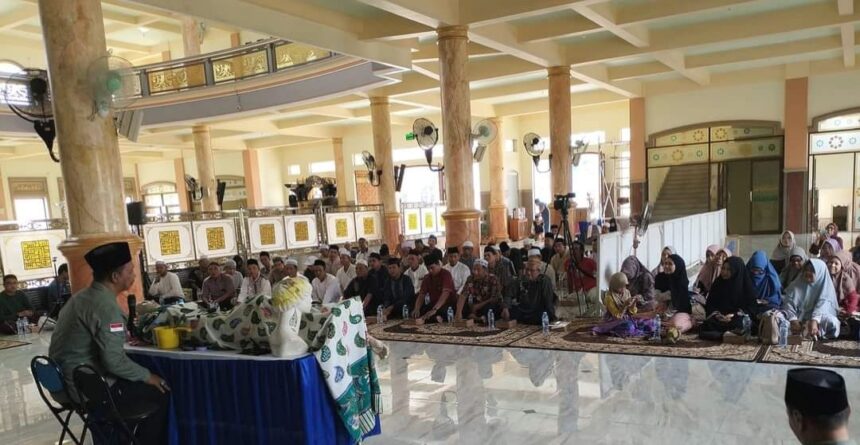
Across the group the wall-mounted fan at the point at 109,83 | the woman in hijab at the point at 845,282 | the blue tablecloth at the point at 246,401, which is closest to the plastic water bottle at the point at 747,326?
the woman in hijab at the point at 845,282

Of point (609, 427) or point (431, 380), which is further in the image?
point (431, 380)

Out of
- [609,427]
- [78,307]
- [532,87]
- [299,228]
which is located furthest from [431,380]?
[532,87]

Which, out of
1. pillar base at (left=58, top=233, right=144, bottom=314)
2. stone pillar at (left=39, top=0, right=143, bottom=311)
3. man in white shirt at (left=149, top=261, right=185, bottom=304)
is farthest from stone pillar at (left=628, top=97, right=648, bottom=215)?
stone pillar at (left=39, top=0, right=143, bottom=311)

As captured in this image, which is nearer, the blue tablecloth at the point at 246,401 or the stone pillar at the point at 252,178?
the blue tablecloth at the point at 246,401

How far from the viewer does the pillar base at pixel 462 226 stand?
329 inches

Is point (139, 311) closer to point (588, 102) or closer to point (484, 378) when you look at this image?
point (484, 378)

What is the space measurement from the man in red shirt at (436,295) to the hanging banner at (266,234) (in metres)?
5.27

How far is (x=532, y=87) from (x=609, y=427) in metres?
11.5

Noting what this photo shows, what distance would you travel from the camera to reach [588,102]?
16.1m

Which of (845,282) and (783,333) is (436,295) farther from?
(845,282)

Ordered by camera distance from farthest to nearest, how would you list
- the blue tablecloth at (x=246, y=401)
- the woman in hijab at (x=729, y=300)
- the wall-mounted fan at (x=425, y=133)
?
the wall-mounted fan at (x=425, y=133)
the woman in hijab at (x=729, y=300)
the blue tablecloth at (x=246, y=401)

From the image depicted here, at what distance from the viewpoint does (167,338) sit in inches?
133

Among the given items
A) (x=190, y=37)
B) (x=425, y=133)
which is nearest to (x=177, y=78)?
(x=190, y=37)

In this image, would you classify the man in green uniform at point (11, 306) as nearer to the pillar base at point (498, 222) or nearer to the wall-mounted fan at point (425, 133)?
the wall-mounted fan at point (425, 133)
